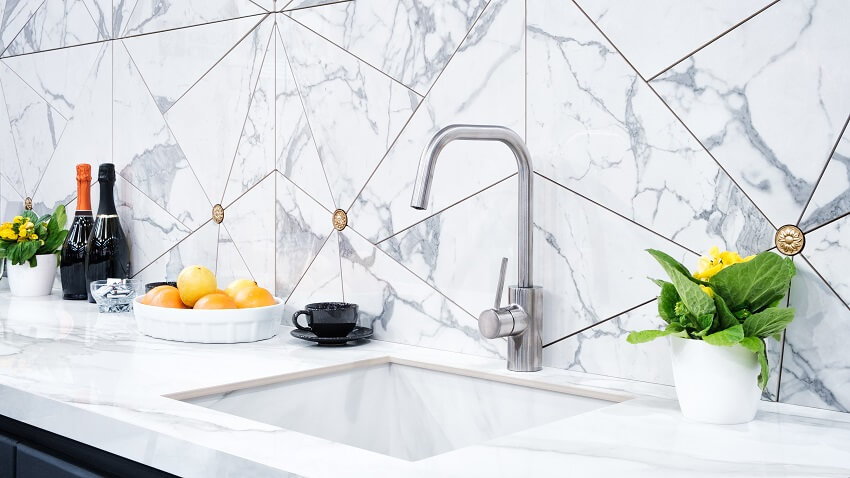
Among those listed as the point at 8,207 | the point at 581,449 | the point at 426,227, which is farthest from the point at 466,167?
the point at 8,207

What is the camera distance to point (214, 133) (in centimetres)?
192

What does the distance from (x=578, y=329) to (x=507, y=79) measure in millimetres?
409

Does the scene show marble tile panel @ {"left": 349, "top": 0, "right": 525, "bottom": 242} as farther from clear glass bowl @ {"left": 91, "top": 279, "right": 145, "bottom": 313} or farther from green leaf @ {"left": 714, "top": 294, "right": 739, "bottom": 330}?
clear glass bowl @ {"left": 91, "top": 279, "right": 145, "bottom": 313}

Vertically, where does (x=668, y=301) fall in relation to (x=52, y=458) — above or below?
above

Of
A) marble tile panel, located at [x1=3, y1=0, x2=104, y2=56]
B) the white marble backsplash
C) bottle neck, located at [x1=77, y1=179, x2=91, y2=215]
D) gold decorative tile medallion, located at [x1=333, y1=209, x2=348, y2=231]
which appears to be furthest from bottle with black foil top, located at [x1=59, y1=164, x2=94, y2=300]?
gold decorative tile medallion, located at [x1=333, y1=209, x2=348, y2=231]

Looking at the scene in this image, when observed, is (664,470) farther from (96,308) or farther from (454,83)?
(96,308)

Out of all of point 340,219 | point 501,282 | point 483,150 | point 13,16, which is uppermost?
point 13,16

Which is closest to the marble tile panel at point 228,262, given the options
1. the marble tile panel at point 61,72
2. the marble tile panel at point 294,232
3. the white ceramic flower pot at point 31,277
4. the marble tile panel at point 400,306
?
the marble tile panel at point 294,232

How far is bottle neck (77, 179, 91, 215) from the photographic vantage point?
212 cm

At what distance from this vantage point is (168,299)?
161cm

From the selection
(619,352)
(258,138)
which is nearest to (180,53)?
(258,138)

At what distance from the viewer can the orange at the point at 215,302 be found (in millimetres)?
1575

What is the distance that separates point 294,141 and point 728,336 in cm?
102

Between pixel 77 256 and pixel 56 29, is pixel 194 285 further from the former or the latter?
pixel 56 29
